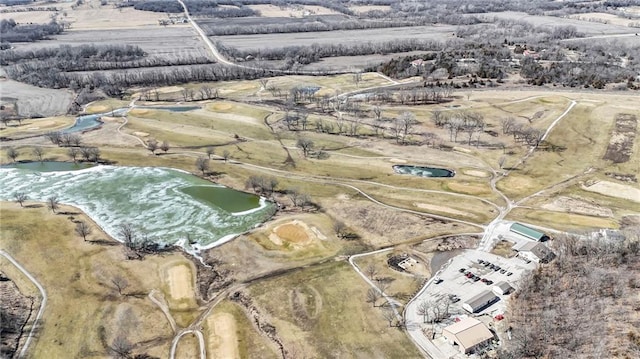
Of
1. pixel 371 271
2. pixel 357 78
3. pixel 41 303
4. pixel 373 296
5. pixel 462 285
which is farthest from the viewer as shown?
pixel 357 78

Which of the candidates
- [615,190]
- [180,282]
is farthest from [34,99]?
[615,190]

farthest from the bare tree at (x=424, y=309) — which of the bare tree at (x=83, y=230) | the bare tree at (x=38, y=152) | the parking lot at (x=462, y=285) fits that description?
the bare tree at (x=38, y=152)

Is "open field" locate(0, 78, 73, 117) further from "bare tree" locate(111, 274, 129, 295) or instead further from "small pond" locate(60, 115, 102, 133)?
"bare tree" locate(111, 274, 129, 295)

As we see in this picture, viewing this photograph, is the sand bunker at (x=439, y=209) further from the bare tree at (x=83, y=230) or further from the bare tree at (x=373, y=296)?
the bare tree at (x=83, y=230)

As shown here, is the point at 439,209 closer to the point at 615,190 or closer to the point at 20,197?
the point at 615,190

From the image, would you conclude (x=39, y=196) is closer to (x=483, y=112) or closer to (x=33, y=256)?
(x=33, y=256)

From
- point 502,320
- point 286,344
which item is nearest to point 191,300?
point 286,344

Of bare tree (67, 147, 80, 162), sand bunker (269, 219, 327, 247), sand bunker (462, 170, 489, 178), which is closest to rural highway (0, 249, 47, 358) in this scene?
sand bunker (269, 219, 327, 247)
